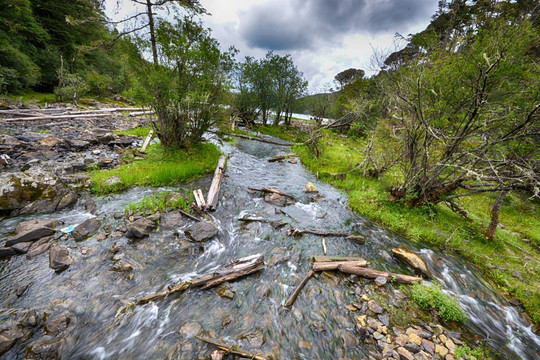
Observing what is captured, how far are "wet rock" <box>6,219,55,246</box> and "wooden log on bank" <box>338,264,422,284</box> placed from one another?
8759mm

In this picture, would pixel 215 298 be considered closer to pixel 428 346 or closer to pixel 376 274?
pixel 376 274

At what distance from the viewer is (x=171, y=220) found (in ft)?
22.7

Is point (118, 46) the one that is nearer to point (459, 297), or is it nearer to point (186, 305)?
point (186, 305)

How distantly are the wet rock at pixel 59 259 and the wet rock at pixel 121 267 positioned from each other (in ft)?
3.55

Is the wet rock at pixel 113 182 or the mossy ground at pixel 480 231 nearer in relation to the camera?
the mossy ground at pixel 480 231

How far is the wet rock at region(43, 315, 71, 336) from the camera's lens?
3484mm

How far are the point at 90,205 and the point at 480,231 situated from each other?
609 inches

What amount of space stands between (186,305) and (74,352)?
1850mm

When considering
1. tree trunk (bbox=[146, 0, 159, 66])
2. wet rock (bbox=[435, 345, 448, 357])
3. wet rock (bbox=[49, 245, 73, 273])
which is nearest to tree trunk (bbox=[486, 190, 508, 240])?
wet rock (bbox=[435, 345, 448, 357])

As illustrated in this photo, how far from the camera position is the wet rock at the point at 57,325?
11.4 feet

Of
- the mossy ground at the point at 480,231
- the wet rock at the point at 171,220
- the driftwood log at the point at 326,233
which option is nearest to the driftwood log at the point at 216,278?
the driftwood log at the point at 326,233

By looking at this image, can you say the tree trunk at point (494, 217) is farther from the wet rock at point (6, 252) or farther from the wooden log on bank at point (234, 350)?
the wet rock at point (6, 252)

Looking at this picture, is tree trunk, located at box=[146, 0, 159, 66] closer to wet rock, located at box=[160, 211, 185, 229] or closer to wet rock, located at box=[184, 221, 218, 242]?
wet rock, located at box=[160, 211, 185, 229]

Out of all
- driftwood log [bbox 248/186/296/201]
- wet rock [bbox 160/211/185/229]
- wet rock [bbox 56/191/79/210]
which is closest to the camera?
wet rock [bbox 160/211/185/229]
